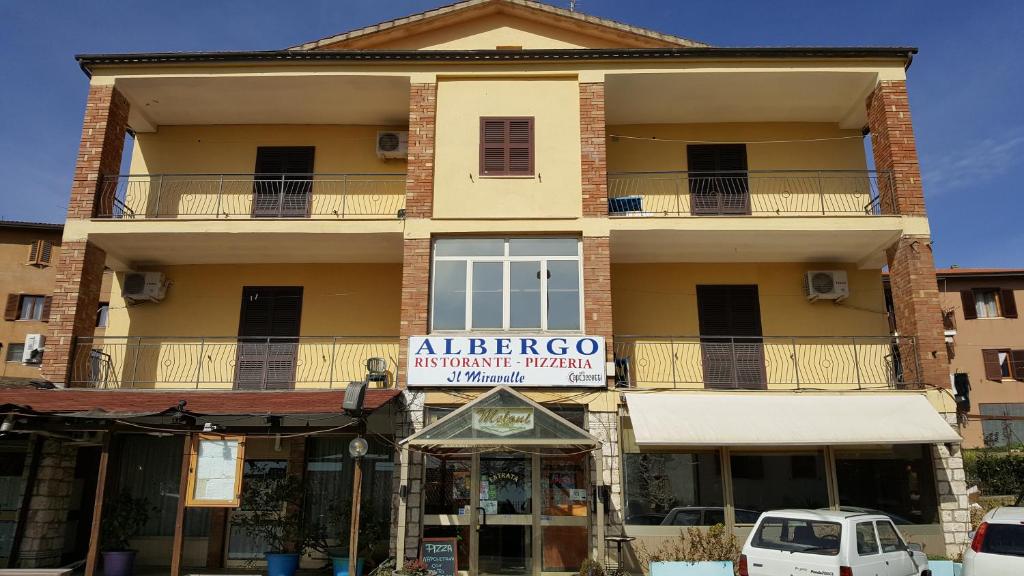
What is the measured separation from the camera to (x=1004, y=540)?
8.91m

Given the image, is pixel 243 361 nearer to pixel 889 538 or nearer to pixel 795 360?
pixel 795 360

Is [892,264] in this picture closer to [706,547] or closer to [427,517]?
[706,547]

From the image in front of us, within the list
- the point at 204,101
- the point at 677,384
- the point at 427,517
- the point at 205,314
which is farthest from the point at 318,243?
the point at 677,384

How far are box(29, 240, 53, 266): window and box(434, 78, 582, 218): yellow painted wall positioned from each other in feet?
76.5

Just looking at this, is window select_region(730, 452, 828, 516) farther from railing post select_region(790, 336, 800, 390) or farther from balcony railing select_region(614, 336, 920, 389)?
railing post select_region(790, 336, 800, 390)

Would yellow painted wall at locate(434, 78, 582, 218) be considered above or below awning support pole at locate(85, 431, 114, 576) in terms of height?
above

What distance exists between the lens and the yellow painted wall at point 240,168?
16000mm

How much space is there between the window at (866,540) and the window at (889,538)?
0.20 metres

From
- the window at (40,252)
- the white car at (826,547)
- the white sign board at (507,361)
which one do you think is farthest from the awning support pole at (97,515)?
the window at (40,252)

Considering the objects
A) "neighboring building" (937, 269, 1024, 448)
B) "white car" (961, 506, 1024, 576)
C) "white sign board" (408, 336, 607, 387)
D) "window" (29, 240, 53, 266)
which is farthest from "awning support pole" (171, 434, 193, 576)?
"neighboring building" (937, 269, 1024, 448)

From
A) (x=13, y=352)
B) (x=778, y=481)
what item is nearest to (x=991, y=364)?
(x=778, y=481)

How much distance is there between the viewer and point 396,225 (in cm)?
1404

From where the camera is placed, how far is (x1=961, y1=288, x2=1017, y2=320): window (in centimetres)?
3034

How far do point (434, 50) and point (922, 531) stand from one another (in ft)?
42.8
